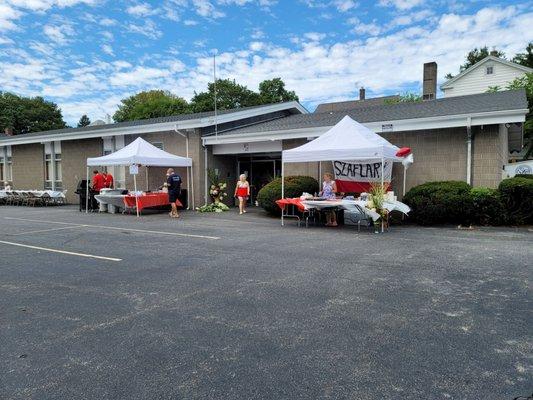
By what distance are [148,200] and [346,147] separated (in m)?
8.37

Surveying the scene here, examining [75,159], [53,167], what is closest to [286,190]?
[75,159]

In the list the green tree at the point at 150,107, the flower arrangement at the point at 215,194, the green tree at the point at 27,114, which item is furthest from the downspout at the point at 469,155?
the green tree at the point at 27,114

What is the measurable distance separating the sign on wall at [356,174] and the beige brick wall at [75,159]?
13856 millimetres

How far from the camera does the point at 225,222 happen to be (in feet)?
41.1

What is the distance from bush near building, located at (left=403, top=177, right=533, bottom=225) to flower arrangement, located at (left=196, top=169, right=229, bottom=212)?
8.23m

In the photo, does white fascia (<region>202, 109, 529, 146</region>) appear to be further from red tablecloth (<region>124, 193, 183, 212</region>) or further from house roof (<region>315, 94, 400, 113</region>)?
house roof (<region>315, 94, 400, 113</region>)

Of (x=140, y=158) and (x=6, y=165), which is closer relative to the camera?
(x=140, y=158)

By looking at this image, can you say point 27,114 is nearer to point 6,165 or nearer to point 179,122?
point 6,165

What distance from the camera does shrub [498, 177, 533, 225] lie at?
406 inches

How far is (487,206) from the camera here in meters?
10.6

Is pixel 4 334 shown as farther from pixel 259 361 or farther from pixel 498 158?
pixel 498 158

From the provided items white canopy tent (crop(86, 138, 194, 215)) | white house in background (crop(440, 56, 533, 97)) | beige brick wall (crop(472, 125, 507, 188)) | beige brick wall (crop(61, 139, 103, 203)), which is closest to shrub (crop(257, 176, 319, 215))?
white canopy tent (crop(86, 138, 194, 215))

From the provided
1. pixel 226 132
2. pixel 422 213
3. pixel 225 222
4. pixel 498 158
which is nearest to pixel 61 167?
pixel 226 132

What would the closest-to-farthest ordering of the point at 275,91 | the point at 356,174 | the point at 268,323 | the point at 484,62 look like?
the point at 268,323 → the point at 356,174 → the point at 484,62 → the point at 275,91
